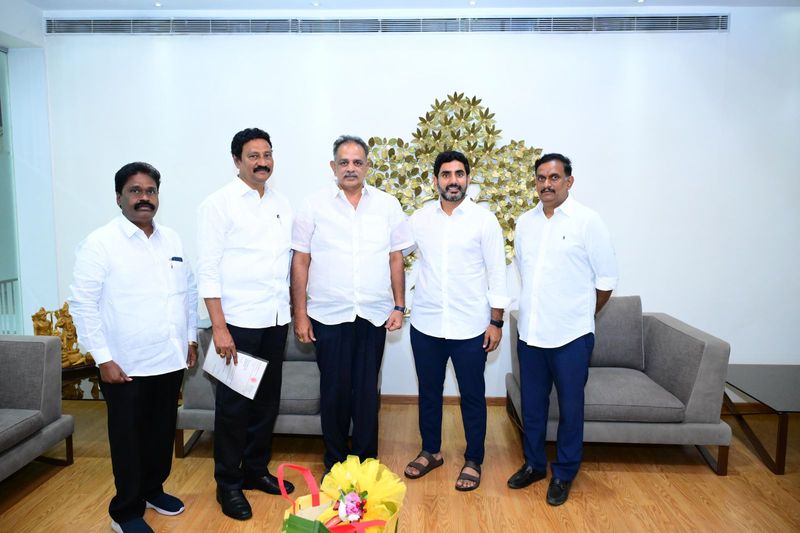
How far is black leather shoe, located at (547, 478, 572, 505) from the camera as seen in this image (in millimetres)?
2664

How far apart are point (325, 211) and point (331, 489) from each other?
1.53 m

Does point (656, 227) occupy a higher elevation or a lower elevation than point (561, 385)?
higher

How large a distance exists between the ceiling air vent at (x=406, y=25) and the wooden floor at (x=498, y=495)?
258 centimetres

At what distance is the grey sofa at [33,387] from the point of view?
9.01 feet

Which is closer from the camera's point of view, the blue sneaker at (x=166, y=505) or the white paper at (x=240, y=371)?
the white paper at (x=240, y=371)

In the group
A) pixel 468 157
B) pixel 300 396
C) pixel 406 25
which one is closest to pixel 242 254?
pixel 300 396

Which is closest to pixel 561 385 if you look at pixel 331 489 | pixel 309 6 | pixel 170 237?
pixel 331 489

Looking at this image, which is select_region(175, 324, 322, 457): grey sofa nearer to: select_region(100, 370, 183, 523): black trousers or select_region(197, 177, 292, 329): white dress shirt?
select_region(100, 370, 183, 523): black trousers

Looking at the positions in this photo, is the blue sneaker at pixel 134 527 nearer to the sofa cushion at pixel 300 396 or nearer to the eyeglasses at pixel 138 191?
the sofa cushion at pixel 300 396

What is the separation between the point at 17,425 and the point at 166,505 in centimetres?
76

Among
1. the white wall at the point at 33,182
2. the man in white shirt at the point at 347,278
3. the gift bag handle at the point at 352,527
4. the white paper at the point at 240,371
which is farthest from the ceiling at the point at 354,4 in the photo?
the gift bag handle at the point at 352,527

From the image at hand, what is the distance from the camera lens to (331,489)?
1360mm

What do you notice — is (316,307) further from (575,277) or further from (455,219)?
(575,277)

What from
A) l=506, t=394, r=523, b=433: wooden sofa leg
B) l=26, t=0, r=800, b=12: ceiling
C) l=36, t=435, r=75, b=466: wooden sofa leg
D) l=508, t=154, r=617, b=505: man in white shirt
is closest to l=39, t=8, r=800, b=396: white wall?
l=26, t=0, r=800, b=12: ceiling
